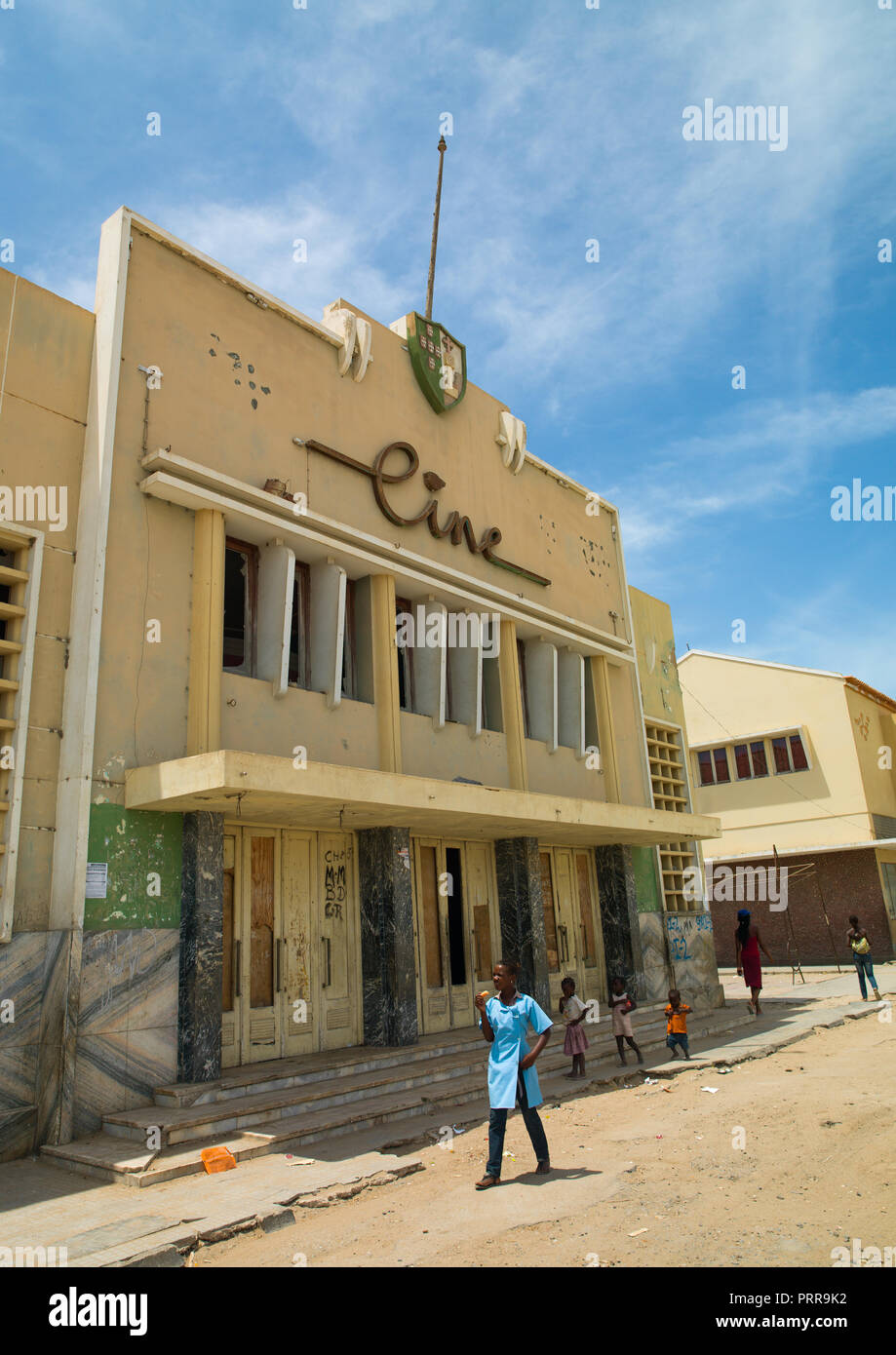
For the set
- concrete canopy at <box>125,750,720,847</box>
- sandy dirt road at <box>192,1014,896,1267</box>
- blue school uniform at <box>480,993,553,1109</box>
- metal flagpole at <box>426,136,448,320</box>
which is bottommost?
sandy dirt road at <box>192,1014,896,1267</box>

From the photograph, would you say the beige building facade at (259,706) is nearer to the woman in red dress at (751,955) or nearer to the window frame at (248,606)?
the window frame at (248,606)

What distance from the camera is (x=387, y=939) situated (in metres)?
11.0

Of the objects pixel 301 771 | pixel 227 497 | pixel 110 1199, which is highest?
pixel 227 497

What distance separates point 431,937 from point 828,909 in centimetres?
1813

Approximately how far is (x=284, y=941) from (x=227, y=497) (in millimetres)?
5320

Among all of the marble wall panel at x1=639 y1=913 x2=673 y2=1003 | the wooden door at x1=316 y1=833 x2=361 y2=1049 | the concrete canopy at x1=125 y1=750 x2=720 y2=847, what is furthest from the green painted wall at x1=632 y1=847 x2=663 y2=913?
the wooden door at x1=316 y1=833 x2=361 y2=1049

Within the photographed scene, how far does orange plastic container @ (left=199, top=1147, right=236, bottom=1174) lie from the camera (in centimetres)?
716

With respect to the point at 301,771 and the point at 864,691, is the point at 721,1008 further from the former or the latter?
the point at 864,691

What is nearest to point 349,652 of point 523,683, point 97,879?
point 523,683

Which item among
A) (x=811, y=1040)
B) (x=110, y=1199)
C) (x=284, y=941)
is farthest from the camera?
(x=811, y=1040)

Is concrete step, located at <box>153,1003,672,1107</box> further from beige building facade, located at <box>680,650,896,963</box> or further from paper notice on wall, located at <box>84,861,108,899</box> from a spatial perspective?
beige building facade, located at <box>680,650,896,963</box>

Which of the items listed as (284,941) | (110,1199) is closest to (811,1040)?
(284,941)

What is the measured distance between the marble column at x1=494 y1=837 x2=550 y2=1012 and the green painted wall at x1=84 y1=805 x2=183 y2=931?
20.2 ft

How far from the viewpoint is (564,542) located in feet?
56.9
